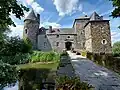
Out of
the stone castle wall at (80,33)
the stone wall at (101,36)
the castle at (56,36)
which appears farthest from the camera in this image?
the castle at (56,36)

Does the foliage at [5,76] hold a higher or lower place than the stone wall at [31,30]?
lower

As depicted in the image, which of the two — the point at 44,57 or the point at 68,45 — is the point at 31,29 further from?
the point at 44,57

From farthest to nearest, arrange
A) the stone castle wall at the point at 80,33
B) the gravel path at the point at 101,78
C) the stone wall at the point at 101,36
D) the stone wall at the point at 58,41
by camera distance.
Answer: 1. the stone wall at the point at 58,41
2. the stone castle wall at the point at 80,33
3. the stone wall at the point at 101,36
4. the gravel path at the point at 101,78

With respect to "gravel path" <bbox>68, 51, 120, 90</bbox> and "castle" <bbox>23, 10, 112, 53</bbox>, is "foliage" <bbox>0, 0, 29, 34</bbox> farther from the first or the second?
"castle" <bbox>23, 10, 112, 53</bbox>

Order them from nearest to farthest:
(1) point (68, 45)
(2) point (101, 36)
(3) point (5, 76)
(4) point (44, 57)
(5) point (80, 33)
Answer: (3) point (5, 76) < (4) point (44, 57) < (2) point (101, 36) < (5) point (80, 33) < (1) point (68, 45)

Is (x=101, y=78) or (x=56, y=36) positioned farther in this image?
(x=56, y=36)

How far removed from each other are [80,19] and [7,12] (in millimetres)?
38573

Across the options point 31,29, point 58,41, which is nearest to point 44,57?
point 58,41

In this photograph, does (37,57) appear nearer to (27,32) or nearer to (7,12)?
(27,32)

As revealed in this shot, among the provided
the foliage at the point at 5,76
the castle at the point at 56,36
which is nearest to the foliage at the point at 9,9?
the foliage at the point at 5,76

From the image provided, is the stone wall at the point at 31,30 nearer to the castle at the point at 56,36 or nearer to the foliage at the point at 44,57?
the castle at the point at 56,36

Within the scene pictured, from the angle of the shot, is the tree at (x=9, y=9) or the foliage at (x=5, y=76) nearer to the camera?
the tree at (x=9, y=9)

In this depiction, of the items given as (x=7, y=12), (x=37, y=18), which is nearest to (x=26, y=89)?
(x=7, y=12)

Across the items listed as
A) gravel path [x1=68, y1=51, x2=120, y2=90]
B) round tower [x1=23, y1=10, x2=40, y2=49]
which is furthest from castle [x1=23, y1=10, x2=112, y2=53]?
gravel path [x1=68, y1=51, x2=120, y2=90]
